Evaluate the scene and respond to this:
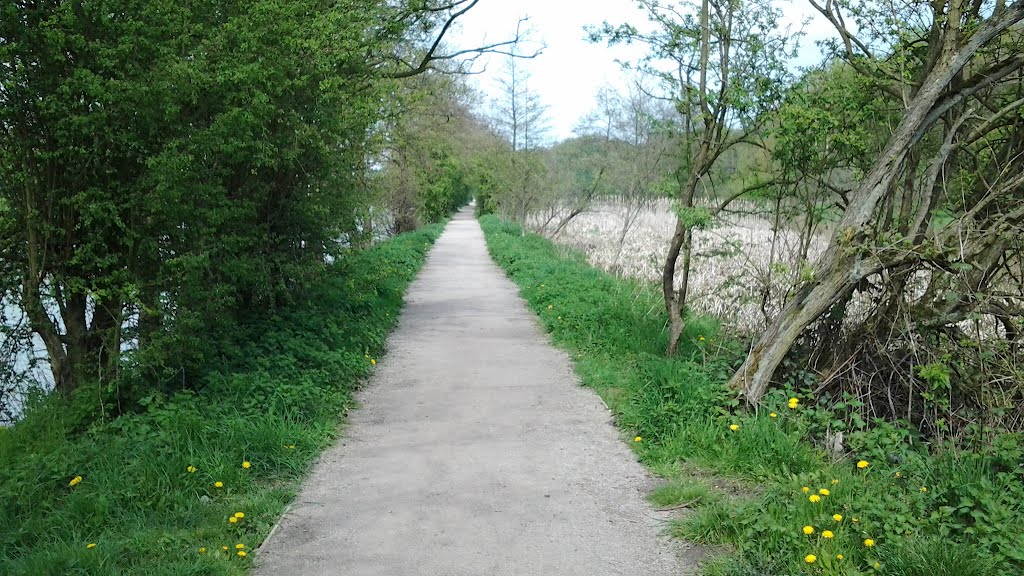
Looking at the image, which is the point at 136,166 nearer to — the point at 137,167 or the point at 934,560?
the point at 137,167

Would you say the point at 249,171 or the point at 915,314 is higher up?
the point at 249,171

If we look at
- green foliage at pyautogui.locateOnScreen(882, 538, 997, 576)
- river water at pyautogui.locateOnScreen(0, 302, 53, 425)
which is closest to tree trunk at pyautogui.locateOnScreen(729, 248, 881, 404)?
green foliage at pyautogui.locateOnScreen(882, 538, 997, 576)

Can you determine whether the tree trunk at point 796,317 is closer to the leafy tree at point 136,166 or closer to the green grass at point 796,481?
the green grass at point 796,481

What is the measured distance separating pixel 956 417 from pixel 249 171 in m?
6.81

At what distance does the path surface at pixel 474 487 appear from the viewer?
13.6ft

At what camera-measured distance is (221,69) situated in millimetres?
6488

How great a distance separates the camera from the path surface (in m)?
4.14

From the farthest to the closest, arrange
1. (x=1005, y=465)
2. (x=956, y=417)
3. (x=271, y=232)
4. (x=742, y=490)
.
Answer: (x=271, y=232) → (x=956, y=417) → (x=742, y=490) → (x=1005, y=465)

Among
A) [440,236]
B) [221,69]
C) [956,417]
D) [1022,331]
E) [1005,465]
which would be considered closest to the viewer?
[1005,465]

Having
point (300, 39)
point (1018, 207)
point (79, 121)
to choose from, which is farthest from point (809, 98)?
point (79, 121)

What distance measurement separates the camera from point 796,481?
4582mm

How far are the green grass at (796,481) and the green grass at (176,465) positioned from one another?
2605mm

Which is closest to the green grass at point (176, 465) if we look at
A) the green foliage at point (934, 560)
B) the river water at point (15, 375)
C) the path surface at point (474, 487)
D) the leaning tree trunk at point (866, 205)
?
the path surface at point (474, 487)

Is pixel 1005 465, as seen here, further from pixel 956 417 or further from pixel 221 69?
pixel 221 69
